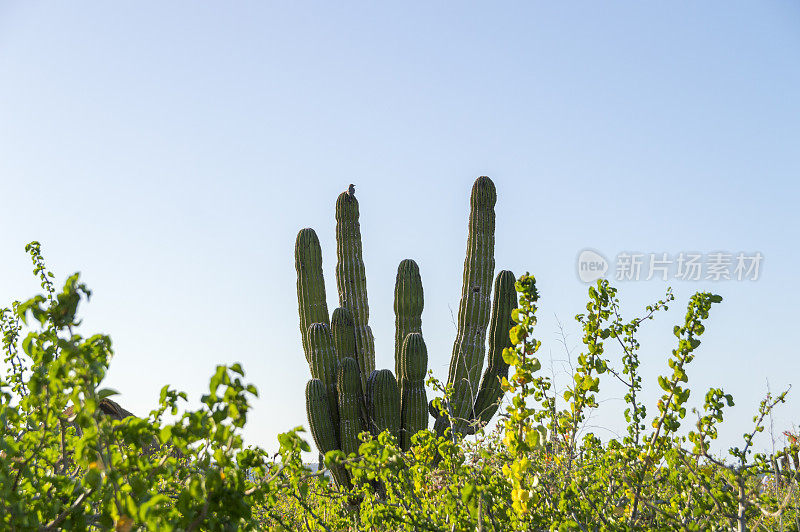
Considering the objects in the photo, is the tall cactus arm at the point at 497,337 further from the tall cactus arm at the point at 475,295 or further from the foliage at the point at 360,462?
the foliage at the point at 360,462

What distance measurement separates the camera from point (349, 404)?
853 cm

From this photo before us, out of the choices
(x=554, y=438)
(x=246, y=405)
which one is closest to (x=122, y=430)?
(x=246, y=405)

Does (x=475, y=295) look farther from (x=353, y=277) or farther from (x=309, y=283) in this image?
(x=309, y=283)

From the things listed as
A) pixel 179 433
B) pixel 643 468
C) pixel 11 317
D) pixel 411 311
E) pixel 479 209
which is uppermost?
pixel 479 209

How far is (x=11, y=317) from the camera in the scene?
11.6 feet

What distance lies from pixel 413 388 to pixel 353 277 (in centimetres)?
222

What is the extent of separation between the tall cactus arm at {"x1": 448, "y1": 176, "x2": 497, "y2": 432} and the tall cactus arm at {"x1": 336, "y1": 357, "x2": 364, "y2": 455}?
1363mm

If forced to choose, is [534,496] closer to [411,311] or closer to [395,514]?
[395,514]

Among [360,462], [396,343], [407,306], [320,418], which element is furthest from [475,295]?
[360,462]

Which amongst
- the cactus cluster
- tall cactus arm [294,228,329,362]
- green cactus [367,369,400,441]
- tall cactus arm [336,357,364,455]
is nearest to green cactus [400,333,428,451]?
the cactus cluster

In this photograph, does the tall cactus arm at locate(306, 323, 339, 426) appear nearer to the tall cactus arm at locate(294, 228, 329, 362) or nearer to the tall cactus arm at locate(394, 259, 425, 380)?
the tall cactus arm at locate(294, 228, 329, 362)

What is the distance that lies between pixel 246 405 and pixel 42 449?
3.42ft

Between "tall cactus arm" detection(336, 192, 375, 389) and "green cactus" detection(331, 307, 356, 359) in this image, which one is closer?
"green cactus" detection(331, 307, 356, 359)

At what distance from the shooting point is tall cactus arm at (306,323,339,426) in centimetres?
894
